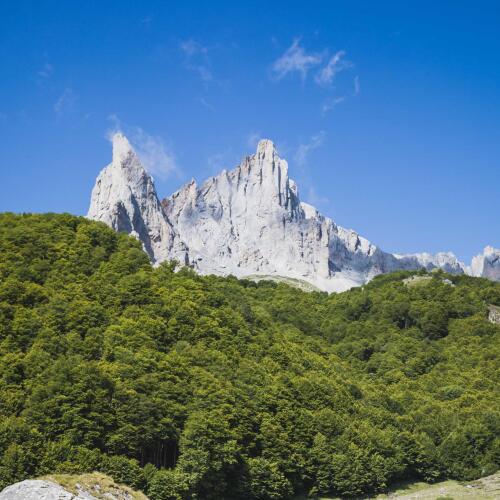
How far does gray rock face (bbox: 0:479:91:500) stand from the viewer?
39.5 meters

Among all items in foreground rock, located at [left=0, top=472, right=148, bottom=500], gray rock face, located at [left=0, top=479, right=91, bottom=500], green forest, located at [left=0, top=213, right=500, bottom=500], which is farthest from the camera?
green forest, located at [left=0, top=213, right=500, bottom=500]

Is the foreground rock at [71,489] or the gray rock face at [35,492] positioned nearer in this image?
the gray rock face at [35,492]

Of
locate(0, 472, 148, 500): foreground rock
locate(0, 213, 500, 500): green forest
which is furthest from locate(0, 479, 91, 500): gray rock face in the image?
locate(0, 213, 500, 500): green forest

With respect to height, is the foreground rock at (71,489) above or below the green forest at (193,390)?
below

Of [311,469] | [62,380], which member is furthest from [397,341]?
[62,380]

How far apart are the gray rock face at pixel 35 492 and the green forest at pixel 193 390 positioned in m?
16.0

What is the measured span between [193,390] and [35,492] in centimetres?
3540

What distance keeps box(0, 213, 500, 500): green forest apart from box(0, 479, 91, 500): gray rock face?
15958 mm

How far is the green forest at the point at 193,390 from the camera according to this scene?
63625mm

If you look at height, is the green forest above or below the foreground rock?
above

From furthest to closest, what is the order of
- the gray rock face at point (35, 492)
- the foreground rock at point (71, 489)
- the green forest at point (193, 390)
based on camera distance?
the green forest at point (193, 390) < the foreground rock at point (71, 489) < the gray rock face at point (35, 492)

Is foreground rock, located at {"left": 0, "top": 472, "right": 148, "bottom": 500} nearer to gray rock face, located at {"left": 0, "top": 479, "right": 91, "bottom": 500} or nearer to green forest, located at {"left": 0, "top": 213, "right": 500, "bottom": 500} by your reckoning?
gray rock face, located at {"left": 0, "top": 479, "right": 91, "bottom": 500}

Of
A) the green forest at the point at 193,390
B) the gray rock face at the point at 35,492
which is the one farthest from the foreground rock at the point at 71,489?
the green forest at the point at 193,390

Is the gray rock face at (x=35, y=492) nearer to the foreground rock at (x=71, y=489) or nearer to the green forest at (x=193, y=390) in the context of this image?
the foreground rock at (x=71, y=489)
